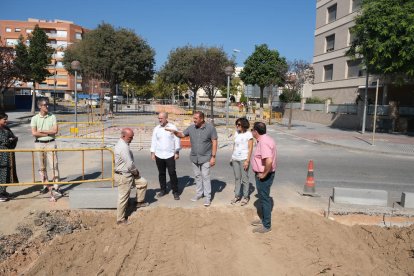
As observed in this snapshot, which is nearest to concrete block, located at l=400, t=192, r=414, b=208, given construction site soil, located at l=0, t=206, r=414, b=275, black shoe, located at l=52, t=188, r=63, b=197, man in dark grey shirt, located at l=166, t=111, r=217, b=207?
construction site soil, located at l=0, t=206, r=414, b=275

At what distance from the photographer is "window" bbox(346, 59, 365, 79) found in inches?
1288

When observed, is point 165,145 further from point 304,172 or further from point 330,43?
point 330,43

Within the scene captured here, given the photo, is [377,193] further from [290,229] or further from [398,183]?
[398,183]

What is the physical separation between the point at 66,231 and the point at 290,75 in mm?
23662

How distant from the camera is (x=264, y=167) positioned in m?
5.27

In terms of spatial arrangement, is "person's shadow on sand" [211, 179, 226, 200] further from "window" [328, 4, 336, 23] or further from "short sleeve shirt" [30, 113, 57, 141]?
"window" [328, 4, 336, 23]

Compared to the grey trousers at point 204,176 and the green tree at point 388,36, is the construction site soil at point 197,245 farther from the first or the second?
the green tree at point 388,36

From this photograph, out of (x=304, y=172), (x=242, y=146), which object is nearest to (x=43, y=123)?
(x=242, y=146)

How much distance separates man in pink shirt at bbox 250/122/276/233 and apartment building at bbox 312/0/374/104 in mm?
28415

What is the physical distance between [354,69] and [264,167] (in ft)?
106

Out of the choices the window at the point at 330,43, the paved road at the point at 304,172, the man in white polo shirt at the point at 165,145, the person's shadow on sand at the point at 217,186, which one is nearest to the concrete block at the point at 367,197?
the paved road at the point at 304,172

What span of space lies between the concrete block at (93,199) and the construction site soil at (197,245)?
0.13 m

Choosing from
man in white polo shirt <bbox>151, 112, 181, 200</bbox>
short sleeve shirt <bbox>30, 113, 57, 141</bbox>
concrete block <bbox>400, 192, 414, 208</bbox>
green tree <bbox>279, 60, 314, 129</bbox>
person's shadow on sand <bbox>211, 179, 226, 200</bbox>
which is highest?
green tree <bbox>279, 60, 314, 129</bbox>

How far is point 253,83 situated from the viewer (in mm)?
40281
